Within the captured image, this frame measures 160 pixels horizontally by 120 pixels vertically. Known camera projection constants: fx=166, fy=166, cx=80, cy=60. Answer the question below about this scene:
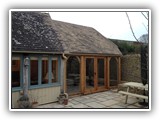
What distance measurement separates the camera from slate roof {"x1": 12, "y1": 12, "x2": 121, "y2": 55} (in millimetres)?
5953

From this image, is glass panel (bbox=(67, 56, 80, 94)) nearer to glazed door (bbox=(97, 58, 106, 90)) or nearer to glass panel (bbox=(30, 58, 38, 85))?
glazed door (bbox=(97, 58, 106, 90))

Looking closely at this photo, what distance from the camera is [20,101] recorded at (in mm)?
5293

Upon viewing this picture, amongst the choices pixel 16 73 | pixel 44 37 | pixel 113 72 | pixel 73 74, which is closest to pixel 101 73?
pixel 113 72

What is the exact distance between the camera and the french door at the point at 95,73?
8.68 metres

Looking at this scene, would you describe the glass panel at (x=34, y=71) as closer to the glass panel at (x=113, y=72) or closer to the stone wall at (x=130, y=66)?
the glass panel at (x=113, y=72)

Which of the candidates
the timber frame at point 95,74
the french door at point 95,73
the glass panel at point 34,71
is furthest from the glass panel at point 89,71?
the glass panel at point 34,71

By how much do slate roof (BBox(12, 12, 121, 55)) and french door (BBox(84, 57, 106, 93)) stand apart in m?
0.54

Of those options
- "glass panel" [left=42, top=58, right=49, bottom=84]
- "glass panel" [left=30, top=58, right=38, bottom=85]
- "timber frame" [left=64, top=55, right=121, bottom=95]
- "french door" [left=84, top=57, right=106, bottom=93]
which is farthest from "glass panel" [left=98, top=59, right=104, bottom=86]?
"glass panel" [left=30, top=58, right=38, bottom=85]

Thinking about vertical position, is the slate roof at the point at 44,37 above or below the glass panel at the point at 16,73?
above

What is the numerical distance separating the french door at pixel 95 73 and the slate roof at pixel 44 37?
54 cm

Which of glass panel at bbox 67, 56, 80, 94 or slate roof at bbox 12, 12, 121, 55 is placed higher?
slate roof at bbox 12, 12, 121, 55

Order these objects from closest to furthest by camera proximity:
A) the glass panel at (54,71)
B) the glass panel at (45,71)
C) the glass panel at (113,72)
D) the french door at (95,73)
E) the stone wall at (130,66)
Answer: the glass panel at (45,71)
the glass panel at (54,71)
the french door at (95,73)
the stone wall at (130,66)
the glass panel at (113,72)

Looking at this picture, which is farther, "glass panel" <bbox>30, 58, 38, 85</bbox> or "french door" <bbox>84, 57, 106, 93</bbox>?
"french door" <bbox>84, 57, 106, 93</bbox>
